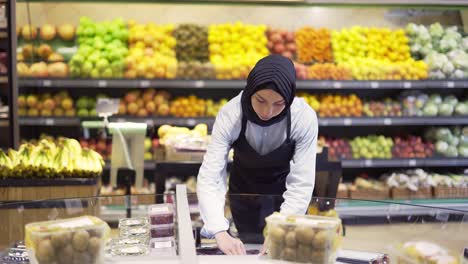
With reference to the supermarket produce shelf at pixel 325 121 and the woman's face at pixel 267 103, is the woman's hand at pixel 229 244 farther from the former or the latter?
the supermarket produce shelf at pixel 325 121

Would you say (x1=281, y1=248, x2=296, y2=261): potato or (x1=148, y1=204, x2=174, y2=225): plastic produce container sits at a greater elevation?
(x1=148, y1=204, x2=174, y2=225): plastic produce container

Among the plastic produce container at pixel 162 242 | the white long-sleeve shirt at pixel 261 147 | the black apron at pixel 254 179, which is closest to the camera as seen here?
the plastic produce container at pixel 162 242

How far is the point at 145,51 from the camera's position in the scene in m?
6.86

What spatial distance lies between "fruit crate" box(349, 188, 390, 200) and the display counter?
4.38 metres

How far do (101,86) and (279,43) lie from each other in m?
1.85

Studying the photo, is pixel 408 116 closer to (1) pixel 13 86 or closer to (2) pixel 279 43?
(2) pixel 279 43

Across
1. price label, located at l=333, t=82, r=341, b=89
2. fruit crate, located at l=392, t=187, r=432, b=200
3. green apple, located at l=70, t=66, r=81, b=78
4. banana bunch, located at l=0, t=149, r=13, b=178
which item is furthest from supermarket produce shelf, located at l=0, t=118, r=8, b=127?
fruit crate, located at l=392, t=187, r=432, b=200

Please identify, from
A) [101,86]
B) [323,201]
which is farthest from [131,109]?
[323,201]

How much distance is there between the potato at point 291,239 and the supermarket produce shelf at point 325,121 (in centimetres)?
448

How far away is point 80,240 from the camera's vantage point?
76.2 inches

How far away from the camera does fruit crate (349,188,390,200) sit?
274 inches

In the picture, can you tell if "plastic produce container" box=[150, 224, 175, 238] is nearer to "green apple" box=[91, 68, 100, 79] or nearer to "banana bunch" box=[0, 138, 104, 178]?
"banana bunch" box=[0, 138, 104, 178]

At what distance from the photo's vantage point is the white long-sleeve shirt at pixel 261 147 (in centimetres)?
279

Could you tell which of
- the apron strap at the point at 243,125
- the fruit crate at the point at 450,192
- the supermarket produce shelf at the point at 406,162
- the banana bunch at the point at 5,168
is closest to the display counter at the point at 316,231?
the apron strap at the point at 243,125
